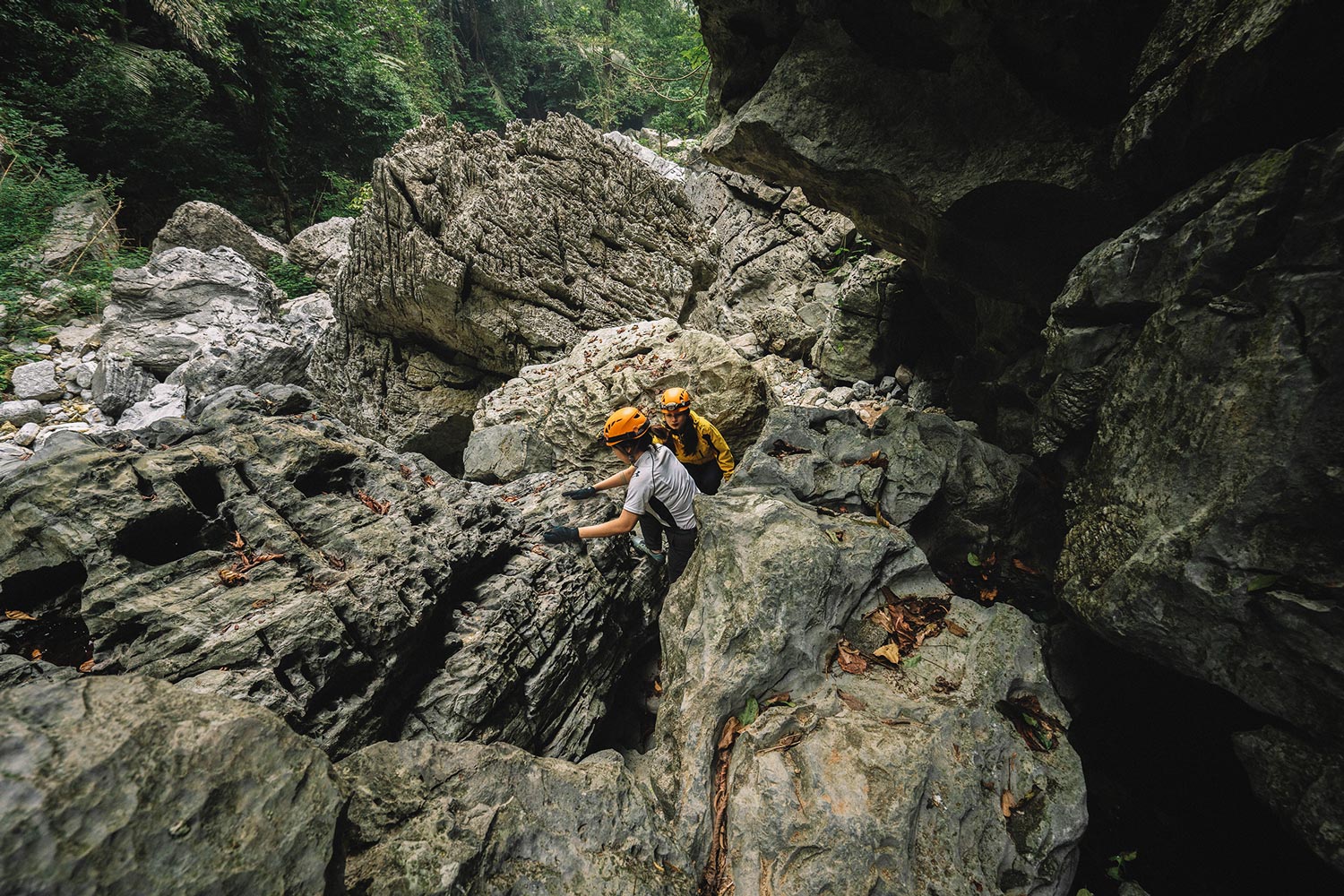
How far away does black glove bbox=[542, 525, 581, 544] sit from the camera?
16.1ft

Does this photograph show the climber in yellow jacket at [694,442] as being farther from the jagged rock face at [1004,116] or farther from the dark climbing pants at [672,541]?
the jagged rock face at [1004,116]

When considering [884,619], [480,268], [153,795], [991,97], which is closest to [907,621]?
[884,619]

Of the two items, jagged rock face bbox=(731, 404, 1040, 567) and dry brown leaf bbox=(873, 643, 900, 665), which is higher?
jagged rock face bbox=(731, 404, 1040, 567)

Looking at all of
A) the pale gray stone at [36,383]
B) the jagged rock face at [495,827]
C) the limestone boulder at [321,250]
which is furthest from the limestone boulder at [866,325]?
the limestone boulder at [321,250]

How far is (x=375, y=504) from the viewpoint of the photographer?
4.41 m

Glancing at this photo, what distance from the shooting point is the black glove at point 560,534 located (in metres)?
4.91

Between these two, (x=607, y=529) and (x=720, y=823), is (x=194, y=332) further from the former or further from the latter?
(x=720, y=823)

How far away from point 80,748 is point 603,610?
3.67 metres

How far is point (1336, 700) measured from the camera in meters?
2.17

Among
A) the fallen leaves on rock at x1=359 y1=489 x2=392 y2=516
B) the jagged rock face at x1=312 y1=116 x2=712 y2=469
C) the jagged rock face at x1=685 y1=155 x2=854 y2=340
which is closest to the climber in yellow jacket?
the fallen leaves on rock at x1=359 y1=489 x2=392 y2=516

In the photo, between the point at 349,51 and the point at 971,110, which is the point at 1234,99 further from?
the point at 349,51

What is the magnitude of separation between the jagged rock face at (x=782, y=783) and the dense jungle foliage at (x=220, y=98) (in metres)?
13.4

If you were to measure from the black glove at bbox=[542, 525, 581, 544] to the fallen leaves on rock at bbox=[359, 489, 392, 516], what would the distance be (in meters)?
1.47

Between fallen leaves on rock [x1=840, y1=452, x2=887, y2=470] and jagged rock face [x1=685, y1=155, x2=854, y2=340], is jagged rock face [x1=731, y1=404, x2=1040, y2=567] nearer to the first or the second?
fallen leaves on rock [x1=840, y1=452, x2=887, y2=470]
